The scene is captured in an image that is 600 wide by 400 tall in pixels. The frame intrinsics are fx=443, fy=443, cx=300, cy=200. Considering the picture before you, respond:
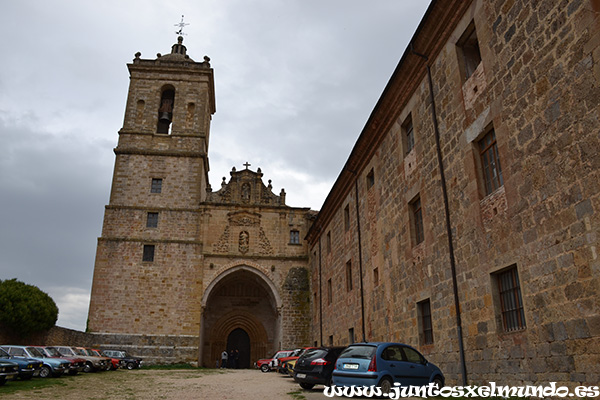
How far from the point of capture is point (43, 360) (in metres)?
14.0

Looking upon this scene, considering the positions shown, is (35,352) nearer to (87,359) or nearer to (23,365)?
(23,365)

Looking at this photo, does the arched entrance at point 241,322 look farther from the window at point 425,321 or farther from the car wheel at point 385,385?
the car wheel at point 385,385

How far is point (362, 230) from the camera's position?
53.0 feet

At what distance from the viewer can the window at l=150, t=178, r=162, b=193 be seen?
26664 mm

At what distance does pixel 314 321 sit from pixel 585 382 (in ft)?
66.3

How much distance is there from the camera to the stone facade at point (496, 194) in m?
5.91

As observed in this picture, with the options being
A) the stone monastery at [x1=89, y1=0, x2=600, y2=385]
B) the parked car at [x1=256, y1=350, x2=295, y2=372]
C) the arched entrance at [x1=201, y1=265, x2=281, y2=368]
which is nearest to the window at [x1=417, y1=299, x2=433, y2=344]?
the stone monastery at [x1=89, y1=0, x2=600, y2=385]

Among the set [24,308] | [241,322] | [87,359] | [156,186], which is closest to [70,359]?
[87,359]

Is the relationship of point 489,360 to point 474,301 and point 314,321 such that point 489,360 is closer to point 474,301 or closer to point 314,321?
point 474,301

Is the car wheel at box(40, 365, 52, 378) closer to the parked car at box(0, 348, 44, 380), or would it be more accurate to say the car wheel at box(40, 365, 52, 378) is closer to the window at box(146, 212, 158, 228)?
the parked car at box(0, 348, 44, 380)

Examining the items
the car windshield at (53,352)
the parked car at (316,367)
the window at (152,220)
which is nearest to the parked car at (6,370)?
the car windshield at (53,352)

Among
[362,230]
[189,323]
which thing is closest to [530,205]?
[362,230]

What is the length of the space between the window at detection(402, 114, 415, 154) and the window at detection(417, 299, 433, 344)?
4170 mm

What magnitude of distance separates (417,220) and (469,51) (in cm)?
432
